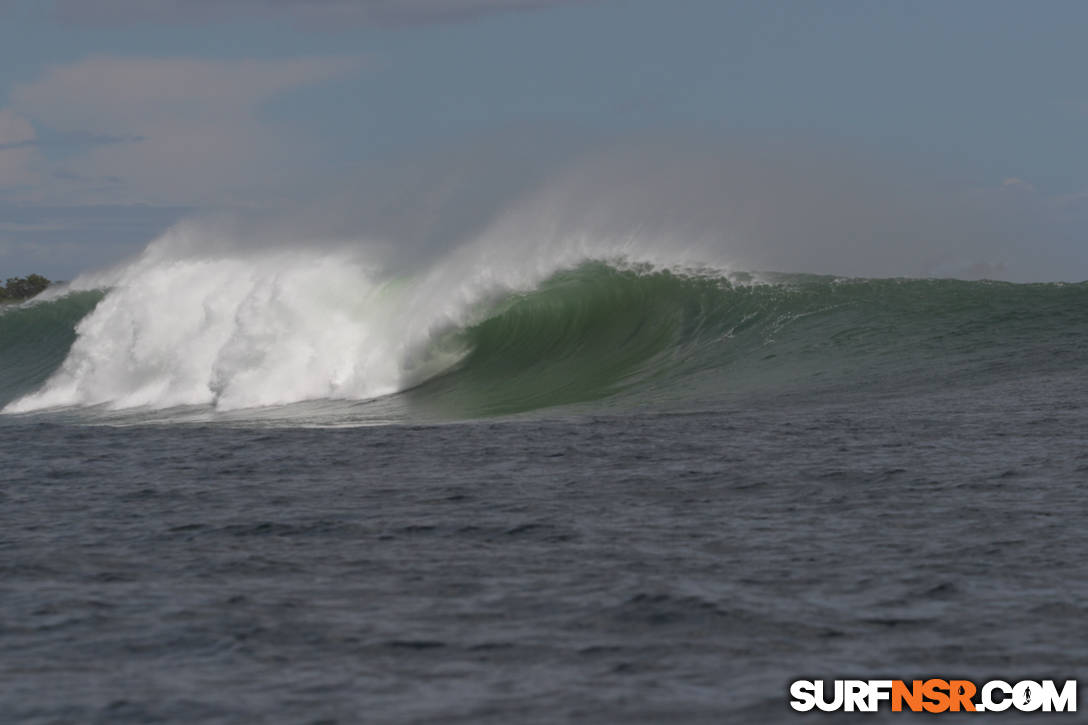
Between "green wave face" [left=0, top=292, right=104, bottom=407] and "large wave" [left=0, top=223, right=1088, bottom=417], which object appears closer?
"large wave" [left=0, top=223, right=1088, bottom=417]

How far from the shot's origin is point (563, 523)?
937cm

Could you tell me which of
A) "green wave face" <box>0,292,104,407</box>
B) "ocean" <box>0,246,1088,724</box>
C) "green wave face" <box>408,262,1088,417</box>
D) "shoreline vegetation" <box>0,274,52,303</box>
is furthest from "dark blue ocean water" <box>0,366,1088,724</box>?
"shoreline vegetation" <box>0,274,52,303</box>

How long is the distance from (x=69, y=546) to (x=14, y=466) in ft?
17.6

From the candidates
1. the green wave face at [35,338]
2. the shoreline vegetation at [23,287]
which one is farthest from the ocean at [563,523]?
the shoreline vegetation at [23,287]

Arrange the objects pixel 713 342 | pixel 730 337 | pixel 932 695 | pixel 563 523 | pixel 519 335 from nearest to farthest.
Result: pixel 932 695
pixel 563 523
pixel 713 342
pixel 730 337
pixel 519 335

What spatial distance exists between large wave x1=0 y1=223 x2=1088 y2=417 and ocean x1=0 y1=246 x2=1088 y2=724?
111mm

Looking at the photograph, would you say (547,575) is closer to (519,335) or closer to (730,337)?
(730,337)

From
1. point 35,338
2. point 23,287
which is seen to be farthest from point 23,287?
point 35,338

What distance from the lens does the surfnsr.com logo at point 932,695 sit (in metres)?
5.36

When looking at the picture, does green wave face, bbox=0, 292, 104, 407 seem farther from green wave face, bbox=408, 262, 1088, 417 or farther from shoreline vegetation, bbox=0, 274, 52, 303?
shoreline vegetation, bbox=0, 274, 52, 303

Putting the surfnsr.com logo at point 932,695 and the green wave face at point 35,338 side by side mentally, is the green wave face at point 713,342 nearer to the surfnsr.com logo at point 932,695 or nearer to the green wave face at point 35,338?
the green wave face at point 35,338

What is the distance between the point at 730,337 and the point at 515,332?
13.3ft

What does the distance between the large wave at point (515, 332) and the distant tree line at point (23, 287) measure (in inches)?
2547

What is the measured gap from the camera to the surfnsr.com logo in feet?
17.6
